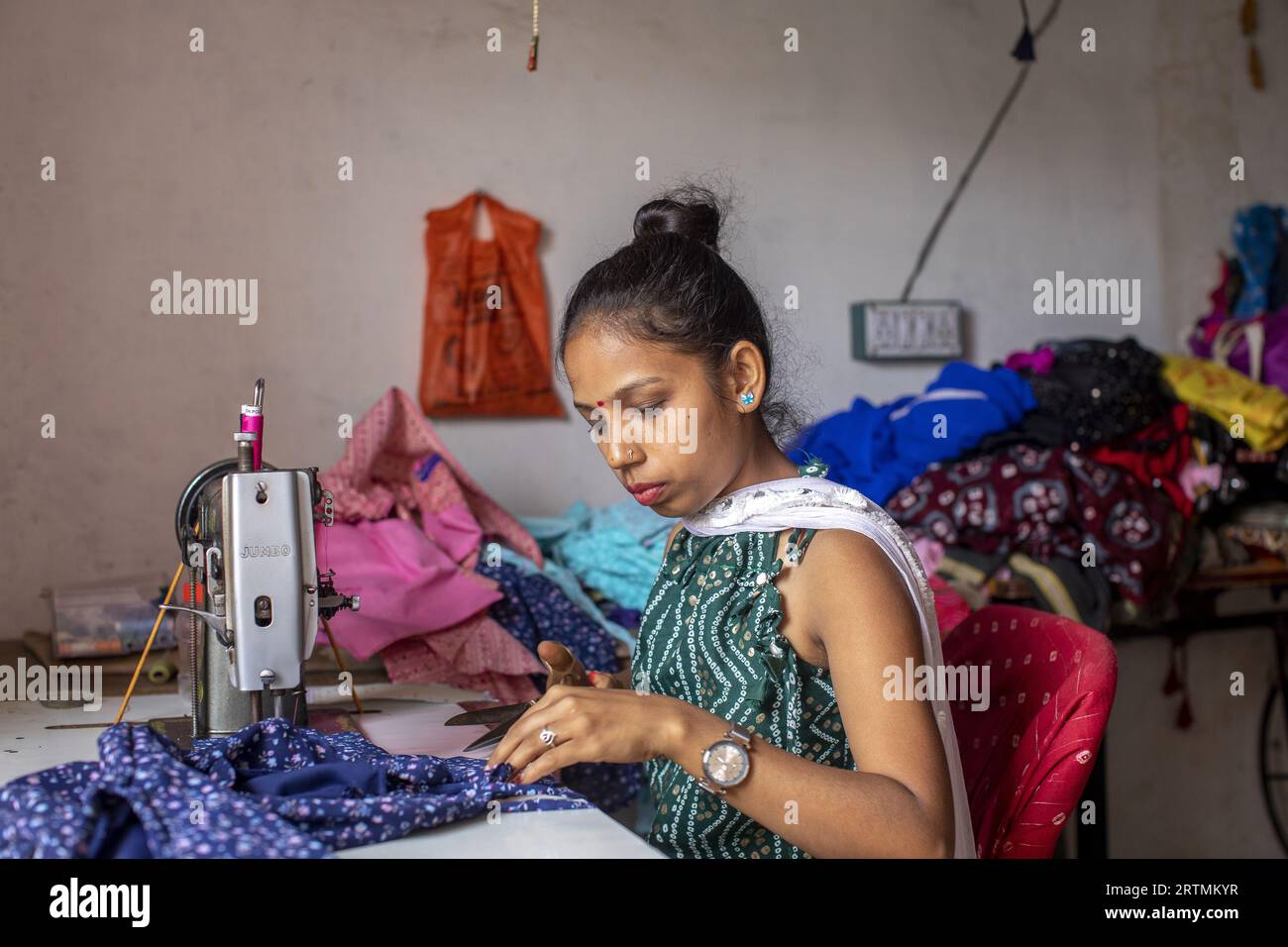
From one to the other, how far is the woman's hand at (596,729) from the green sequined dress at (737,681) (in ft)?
0.87

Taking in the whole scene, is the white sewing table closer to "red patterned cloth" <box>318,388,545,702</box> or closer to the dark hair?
"red patterned cloth" <box>318,388,545,702</box>

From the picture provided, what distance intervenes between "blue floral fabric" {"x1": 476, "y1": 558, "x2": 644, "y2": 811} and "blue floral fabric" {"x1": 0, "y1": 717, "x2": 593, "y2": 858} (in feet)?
4.40

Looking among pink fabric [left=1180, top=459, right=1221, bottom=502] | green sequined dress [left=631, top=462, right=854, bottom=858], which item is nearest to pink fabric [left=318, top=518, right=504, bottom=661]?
green sequined dress [left=631, top=462, right=854, bottom=858]

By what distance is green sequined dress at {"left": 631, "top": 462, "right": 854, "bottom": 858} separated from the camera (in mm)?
1572

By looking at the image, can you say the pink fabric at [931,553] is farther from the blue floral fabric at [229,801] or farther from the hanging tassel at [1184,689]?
the blue floral fabric at [229,801]

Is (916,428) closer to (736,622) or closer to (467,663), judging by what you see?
(467,663)

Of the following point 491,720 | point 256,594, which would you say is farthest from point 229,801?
point 491,720

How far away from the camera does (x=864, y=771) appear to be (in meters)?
1.34

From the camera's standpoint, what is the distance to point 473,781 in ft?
4.70

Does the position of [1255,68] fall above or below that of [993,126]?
above

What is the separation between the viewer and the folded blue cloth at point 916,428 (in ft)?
11.5

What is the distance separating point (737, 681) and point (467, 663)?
1.19 metres
